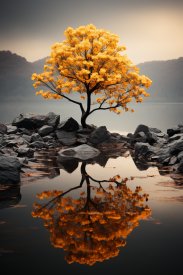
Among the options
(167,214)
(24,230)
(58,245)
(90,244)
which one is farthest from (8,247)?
(167,214)

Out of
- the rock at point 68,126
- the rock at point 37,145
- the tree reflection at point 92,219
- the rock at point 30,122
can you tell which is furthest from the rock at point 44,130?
the tree reflection at point 92,219

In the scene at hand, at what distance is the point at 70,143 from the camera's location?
16.6 metres

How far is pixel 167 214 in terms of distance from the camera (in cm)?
539

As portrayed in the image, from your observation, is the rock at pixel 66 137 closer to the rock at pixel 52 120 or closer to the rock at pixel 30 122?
the rock at pixel 52 120

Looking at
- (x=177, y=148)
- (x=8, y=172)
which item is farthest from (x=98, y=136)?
(x=8, y=172)

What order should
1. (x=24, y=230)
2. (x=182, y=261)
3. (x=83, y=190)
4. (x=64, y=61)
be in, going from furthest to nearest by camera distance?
(x=64, y=61)
(x=83, y=190)
(x=24, y=230)
(x=182, y=261)

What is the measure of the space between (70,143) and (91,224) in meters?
12.0

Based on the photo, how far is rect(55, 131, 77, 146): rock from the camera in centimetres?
1666

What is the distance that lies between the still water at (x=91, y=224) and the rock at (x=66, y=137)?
825 centimetres

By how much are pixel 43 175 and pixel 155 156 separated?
5852 millimetres

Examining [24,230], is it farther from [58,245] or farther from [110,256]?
[110,256]

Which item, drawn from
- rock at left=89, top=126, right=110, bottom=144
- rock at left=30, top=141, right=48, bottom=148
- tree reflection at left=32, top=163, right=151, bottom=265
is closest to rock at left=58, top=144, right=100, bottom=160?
rock at left=30, top=141, right=48, bottom=148

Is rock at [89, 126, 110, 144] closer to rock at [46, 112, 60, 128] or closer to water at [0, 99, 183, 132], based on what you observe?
rock at [46, 112, 60, 128]

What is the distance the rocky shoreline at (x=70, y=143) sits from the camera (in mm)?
9850
